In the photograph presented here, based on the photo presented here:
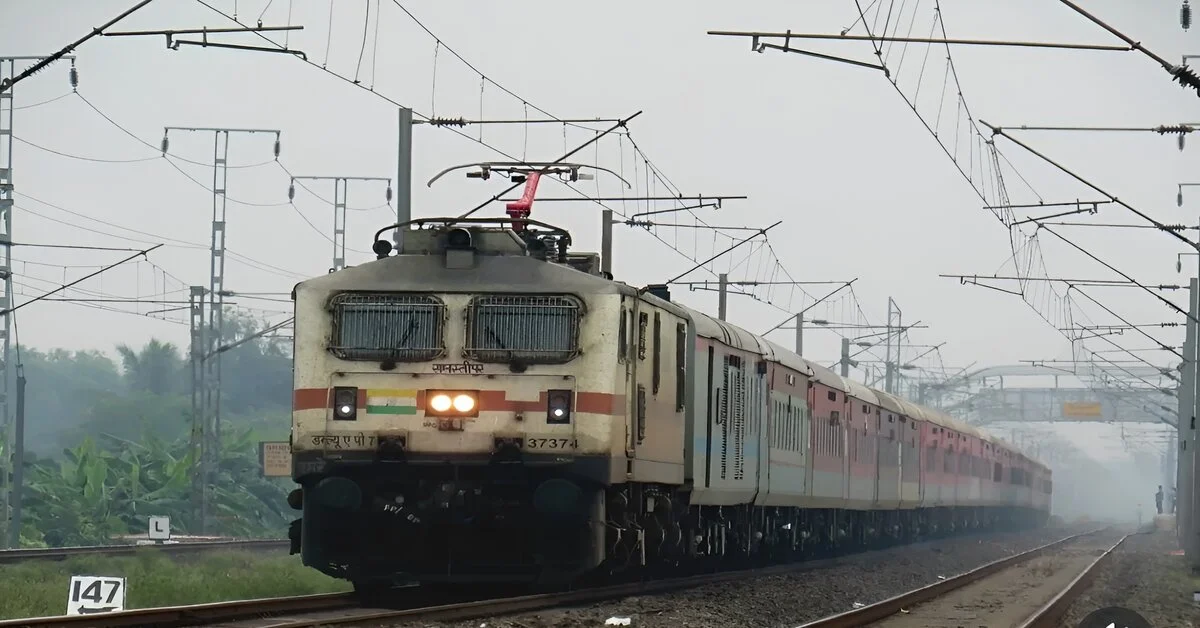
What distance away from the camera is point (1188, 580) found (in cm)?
3334

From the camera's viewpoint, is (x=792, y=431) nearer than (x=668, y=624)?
No

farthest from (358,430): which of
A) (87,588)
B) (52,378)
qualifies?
(52,378)

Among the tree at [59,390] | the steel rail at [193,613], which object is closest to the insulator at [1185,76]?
the steel rail at [193,613]

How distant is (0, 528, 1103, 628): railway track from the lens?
14.4m

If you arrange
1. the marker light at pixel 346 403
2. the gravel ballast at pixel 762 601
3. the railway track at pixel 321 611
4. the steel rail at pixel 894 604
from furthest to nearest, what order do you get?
the steel rail at pixel 894 604, the marker light at pixel 346 403, the gravel ballast at pixel 762 601, the railway track at pixel 321 611

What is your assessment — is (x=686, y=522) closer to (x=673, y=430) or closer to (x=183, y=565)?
(x=673, y=430)

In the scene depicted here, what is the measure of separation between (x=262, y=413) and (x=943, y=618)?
89886mm

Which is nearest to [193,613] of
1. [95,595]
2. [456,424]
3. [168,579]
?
[95,595]

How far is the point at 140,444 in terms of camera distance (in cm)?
7256

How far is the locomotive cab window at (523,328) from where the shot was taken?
1772cm

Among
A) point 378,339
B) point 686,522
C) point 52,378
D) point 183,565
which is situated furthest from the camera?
point 52,378

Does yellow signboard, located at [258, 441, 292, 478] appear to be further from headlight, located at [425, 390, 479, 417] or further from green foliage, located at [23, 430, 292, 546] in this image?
headlight, located at [425, 390, 479, 417]

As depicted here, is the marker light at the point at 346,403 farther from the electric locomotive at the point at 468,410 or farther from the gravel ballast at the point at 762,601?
the gravel ballast at the point at 762,601

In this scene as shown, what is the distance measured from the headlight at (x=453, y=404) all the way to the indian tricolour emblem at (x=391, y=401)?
16 cm
